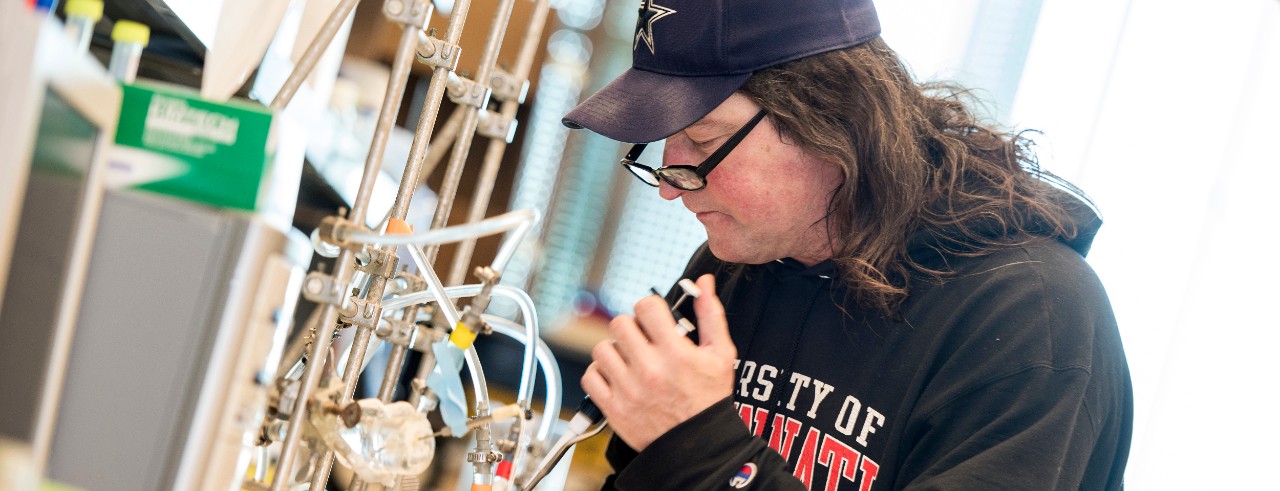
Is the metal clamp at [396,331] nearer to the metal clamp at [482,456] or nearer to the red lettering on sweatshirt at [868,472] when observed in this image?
the metal clamp at [482,456]

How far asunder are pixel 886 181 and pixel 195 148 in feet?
2.65

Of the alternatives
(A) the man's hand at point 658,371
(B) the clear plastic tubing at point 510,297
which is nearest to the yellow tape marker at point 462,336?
(B) the clear plastic tubing at point 510,297

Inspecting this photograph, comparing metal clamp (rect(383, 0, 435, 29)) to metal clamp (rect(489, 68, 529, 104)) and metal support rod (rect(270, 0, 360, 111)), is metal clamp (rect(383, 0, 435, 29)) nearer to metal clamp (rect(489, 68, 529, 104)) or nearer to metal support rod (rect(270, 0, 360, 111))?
metal support rod (rect(270, 0, 360, 111))

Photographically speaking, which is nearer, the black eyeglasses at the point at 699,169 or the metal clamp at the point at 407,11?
the metal clamp at the point at 407,11

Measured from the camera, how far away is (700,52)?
1.14 meters

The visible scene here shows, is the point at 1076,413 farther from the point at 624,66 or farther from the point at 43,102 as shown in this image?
the point at 624,66

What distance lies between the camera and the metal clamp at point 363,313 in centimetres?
79

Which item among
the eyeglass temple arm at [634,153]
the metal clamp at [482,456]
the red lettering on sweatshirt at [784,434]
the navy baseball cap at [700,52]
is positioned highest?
the navy baseball cap at [700,52]

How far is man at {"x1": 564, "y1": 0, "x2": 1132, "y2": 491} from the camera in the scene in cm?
98

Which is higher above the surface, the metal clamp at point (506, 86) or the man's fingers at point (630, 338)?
the metal clamp at point (506, 86)

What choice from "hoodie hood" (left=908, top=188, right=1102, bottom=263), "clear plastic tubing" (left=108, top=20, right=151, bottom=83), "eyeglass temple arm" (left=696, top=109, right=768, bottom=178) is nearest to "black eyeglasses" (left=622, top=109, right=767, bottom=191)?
"eyeglass temple arm" (left=696, top=109, right=768, bottom=178)

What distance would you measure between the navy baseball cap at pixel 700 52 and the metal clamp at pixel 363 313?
390 millimetres

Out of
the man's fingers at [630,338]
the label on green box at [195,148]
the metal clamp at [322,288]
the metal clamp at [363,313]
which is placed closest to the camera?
the label on green box at [195,148]

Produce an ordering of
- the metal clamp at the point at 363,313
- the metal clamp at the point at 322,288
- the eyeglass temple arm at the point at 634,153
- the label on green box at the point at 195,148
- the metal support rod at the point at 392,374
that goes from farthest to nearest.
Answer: the eyeglass temple arm at the point at 634,153 < the metal support rod at the point at 392,374 < the metal clamp at the point at 363,313 < the metal clamp at the point at 322,288 < the label on green box at the point at 195,148
